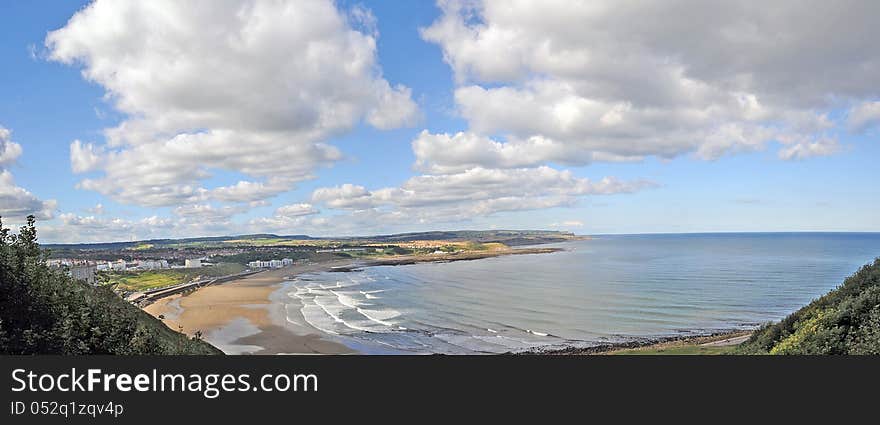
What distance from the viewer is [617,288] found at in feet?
269

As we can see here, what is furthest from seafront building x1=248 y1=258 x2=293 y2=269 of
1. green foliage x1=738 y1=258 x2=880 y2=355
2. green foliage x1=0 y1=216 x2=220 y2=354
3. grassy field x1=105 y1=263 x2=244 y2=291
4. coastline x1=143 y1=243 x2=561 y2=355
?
green foliage x1=738 y1=258 x2=880 y2=355

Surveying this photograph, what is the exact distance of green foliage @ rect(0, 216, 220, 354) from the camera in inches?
493

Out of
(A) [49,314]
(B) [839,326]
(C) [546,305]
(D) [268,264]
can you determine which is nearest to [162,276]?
(D) [268,264]

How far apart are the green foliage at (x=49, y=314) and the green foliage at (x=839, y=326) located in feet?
59.5

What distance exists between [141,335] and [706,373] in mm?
15292

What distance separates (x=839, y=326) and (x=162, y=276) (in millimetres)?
128403

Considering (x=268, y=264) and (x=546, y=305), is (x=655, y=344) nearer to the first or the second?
(x=546, y=305)

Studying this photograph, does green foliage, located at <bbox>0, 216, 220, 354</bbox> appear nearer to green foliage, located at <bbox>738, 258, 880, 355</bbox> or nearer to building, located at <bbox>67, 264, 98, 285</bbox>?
building, located at <bbox>67, 264, 98, 285</bbox>

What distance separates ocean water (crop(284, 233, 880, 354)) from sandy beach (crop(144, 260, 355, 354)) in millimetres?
2421

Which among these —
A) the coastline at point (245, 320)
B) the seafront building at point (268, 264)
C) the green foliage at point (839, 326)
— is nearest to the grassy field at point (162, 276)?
the seafront building at point (268, 264)

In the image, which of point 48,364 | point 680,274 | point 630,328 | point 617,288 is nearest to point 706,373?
point 48,364

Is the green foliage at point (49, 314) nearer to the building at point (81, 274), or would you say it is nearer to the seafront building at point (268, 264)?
the building at point (81, 274)

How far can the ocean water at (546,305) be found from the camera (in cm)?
4709

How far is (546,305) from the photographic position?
6631 centimetres
